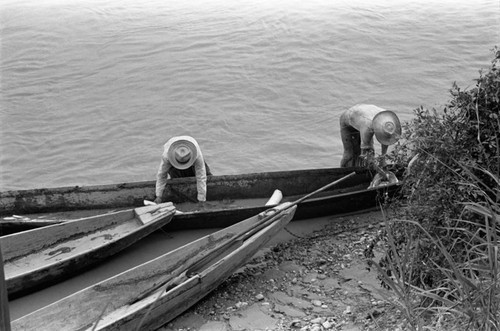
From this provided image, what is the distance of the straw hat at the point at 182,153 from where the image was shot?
29.6 feet

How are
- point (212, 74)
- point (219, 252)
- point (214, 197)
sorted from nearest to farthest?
point (219, 252)
point (214, 197)
point (212, 74)

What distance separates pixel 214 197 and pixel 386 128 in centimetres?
242

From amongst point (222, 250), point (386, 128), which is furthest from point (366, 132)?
point (222, 250)

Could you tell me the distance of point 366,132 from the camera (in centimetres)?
952

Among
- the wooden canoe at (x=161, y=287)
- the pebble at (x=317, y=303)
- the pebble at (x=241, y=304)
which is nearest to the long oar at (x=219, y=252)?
the wooden canoe at (x=161, y=287)

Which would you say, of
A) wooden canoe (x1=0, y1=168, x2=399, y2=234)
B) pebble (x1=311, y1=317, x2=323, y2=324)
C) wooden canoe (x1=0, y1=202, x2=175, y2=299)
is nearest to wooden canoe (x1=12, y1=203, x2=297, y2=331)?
wooden canoe (x1=0, y1=168, x2=399, y2=234)

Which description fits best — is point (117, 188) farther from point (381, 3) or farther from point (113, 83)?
point (381, 3)

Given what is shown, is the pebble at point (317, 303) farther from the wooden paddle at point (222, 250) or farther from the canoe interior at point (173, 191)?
the canoe interior at point (173, 191)

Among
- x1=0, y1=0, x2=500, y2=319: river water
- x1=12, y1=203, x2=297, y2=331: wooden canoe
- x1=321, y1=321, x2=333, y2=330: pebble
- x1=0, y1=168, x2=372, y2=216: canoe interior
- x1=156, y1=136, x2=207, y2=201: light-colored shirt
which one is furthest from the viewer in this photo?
x1=0, y1=0, x2=500, y2=319: river water

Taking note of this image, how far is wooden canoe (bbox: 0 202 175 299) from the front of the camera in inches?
299

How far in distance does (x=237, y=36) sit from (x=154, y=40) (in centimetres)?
221

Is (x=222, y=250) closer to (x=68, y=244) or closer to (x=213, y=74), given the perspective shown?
(x=68, y=244)

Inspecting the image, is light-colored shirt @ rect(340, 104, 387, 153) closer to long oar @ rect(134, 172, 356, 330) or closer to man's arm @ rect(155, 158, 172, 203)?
long oar @ rect(134, 172, 356, 330)

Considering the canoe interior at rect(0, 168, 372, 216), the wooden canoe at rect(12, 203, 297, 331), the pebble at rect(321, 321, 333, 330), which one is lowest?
the pebble at rect(321, 321, 333, 330)
